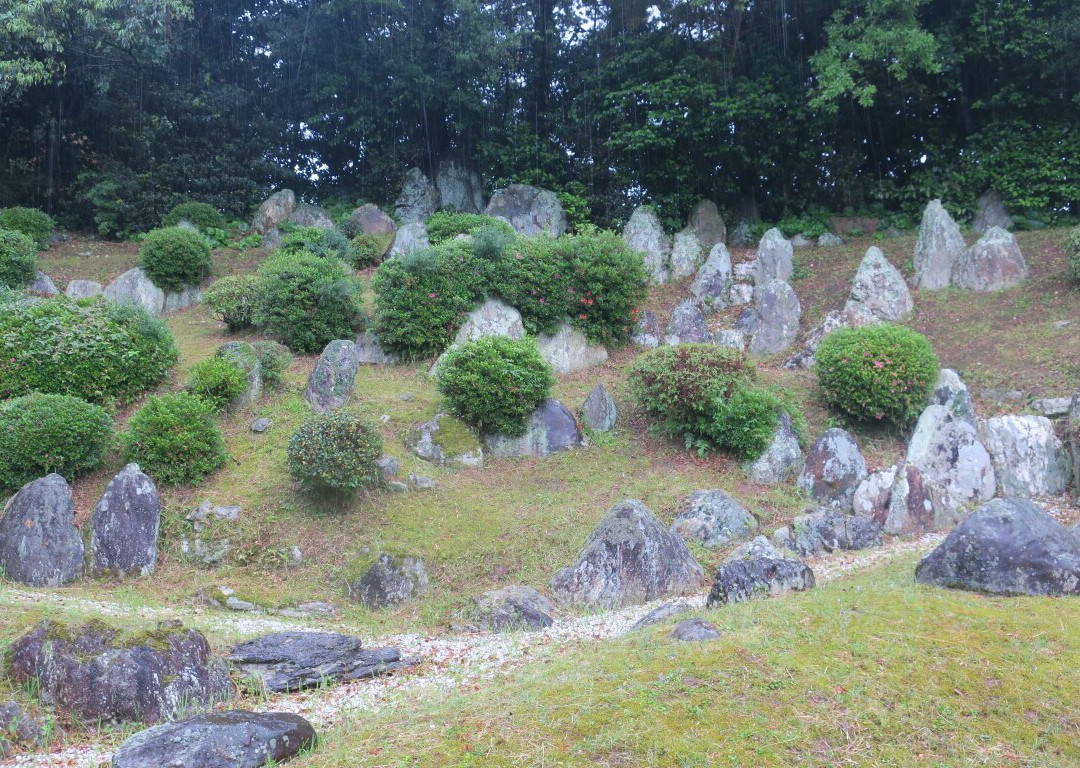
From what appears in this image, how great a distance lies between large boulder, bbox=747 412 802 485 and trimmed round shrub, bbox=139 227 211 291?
46.0 feet

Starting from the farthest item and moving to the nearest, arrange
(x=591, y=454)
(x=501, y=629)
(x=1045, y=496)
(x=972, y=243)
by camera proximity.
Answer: (x=972, y=243)
(x=591, y=454)
(x=1045, y=496)
(x=501, y=629)

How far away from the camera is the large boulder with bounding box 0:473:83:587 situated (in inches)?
345

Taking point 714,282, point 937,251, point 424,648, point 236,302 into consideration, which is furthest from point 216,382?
point 937,251

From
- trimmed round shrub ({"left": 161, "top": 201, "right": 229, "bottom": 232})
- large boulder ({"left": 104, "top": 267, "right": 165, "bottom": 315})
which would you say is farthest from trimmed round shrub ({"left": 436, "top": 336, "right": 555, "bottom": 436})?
trimmed round shrub ({"left": 161, "top": 201, "right": 229, "bottom": 232})

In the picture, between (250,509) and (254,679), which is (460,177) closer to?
(250,509)

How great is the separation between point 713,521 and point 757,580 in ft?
10.5

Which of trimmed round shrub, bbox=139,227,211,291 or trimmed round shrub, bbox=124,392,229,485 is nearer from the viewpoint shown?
trimmed round shrub, bbox=124,392,229,485

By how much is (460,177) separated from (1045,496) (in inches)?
749

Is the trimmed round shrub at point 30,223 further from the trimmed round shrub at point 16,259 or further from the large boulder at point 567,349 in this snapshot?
the large boulder at point 567,349

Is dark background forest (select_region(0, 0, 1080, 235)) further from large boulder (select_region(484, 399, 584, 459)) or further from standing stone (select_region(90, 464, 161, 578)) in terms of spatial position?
standing stone (select_region(90, 464, 161, 578))

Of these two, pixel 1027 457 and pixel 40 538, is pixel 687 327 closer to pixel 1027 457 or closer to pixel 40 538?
pixel 1027 457

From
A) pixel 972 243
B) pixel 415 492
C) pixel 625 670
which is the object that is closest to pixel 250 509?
pixel 415 492

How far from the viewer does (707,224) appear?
22.4m

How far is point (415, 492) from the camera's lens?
10.7m
